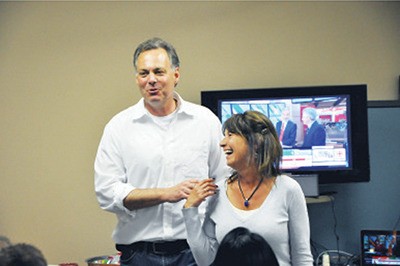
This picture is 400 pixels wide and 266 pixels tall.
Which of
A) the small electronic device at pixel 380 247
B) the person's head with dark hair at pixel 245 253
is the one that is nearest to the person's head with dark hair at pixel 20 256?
the person's head with dark hair at pixel 245 253

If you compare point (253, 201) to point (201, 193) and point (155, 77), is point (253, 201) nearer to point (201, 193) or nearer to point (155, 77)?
point (201, 193)

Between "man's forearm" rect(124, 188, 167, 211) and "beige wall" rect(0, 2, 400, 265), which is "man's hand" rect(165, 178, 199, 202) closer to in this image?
"man's forearm" rect(124, 188, 167, 211)

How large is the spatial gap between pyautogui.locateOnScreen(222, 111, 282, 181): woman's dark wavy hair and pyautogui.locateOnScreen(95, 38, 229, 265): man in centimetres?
26

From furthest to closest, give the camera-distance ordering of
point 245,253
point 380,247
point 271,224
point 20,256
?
point 380,247, point 271,224, point 245,253, point 20,256

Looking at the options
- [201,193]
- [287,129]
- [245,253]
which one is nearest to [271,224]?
[201,193]

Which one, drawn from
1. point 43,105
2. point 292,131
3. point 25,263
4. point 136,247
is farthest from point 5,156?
point 25,263

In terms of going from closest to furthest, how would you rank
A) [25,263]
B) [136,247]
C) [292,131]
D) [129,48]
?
[25,263], [136,247], [292,131], [129,48]

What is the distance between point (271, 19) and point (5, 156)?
1753 millimetres

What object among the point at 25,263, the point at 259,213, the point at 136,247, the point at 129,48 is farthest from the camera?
the point at 129,48

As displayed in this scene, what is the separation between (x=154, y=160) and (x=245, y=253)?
889mm

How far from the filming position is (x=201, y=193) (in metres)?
2.27

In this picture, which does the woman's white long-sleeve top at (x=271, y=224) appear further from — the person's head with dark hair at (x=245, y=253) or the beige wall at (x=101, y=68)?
the beige wall at (x=101, y=68)

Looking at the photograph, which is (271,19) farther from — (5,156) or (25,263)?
(25,263)

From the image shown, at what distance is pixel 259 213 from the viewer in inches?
86.7
